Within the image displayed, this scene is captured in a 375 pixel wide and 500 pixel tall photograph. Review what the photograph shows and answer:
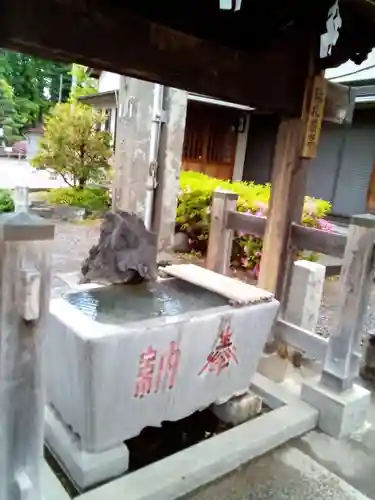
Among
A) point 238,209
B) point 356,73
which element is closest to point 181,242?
point 238,209

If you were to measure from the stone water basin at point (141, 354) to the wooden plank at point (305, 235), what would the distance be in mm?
725

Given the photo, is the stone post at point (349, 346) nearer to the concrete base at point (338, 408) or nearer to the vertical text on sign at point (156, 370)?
the concrete base at point (338, 408)

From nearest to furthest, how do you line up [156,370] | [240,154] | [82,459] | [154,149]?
[82,459]
[156,370]
[154,149]
[240,154]

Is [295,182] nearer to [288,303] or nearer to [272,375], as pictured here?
[288,303]

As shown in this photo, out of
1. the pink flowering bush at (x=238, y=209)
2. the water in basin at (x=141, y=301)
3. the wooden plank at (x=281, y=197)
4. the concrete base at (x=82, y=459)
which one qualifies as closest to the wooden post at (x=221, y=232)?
the wooden plank at (x=281, y=197)

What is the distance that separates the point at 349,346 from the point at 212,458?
1.19 m

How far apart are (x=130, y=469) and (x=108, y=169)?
10054 mm

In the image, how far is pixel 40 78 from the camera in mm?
31266

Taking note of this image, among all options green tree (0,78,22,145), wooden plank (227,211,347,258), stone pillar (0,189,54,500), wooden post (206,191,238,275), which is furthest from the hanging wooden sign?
green tree (0,78,22,145)

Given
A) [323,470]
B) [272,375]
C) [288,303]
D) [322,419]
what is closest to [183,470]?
[323,470]

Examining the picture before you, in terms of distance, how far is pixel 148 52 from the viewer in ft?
8.18

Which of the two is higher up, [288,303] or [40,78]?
[40,78]

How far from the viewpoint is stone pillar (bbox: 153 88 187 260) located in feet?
24.8

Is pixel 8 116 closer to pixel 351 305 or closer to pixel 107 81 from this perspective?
pixel 107 81
